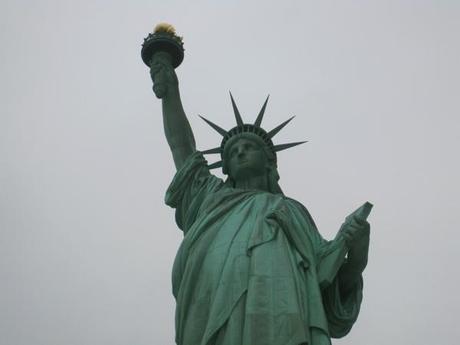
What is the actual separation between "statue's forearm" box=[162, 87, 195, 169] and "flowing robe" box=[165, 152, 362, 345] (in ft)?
3.70

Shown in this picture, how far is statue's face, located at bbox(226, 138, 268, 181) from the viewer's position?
14.2 m

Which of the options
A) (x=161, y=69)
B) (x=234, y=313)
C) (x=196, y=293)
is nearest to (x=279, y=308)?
(x=234, y=313)

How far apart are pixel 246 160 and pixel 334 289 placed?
280 cm

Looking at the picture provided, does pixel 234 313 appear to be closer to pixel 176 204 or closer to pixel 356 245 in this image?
pixel 356 245

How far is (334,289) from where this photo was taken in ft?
41.5

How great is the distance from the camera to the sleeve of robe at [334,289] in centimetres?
1223

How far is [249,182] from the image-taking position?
46.9 ft

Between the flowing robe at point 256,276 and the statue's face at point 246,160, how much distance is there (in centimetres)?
54

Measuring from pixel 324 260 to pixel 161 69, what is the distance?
16.0 feet

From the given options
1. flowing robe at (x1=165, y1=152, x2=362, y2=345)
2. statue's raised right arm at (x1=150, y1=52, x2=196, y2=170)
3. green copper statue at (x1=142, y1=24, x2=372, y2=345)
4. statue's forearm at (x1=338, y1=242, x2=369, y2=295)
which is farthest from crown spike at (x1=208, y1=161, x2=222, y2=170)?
statue's forearm at (x1=338, y1=242, x2=369, y2=295)

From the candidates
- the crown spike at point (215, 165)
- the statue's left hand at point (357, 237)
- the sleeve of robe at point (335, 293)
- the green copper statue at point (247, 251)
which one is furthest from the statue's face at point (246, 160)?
the statue's left hand at point (357, 237)

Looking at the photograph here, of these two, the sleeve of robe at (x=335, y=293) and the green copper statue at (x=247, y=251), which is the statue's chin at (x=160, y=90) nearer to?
the green copper statue at (x=247, y=251)

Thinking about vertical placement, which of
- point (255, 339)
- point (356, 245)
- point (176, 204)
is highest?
point (176, 204)

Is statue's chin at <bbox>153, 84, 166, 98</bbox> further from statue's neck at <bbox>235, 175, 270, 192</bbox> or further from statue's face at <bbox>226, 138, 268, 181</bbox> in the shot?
statue's neck at <bbox>235, 175, 270, 192</bbox>
